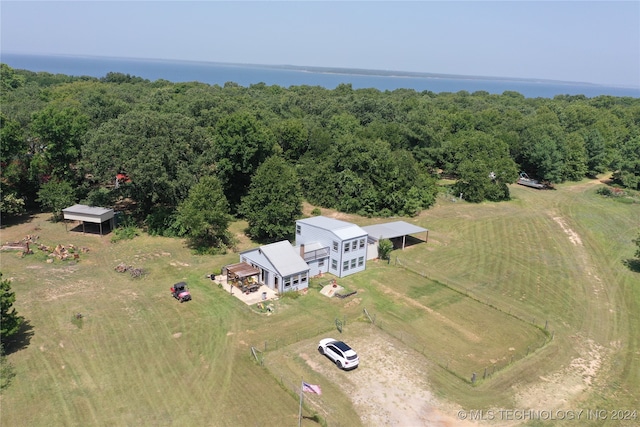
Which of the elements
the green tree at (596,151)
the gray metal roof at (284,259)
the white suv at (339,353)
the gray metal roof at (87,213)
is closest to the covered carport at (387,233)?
the gray metal roof at (284,259)

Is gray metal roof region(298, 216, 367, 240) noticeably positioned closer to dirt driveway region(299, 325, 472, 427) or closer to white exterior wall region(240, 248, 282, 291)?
white exterior wall region(240, 248, 282, 291)

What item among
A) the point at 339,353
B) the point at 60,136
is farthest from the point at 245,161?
the point at 339,353

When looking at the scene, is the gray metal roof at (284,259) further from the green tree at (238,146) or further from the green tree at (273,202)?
the green tree at (238,146)

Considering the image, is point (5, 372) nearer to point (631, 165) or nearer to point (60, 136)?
point (60, 136)

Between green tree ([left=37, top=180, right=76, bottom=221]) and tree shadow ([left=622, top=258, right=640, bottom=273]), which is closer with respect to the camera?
tree shadow ([left=622, top=258, right=640, bottom=273])

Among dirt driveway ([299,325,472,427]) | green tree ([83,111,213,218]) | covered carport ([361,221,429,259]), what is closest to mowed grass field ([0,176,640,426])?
dirt driveway ([299,325,472,427])

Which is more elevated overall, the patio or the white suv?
the white suv

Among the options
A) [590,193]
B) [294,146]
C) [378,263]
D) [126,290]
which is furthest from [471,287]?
[590,193]

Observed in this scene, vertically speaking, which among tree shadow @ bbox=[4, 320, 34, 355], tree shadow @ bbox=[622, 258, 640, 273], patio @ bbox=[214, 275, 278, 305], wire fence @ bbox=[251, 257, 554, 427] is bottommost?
tree shadow @ bbox=[4, 320, 34, 355]
